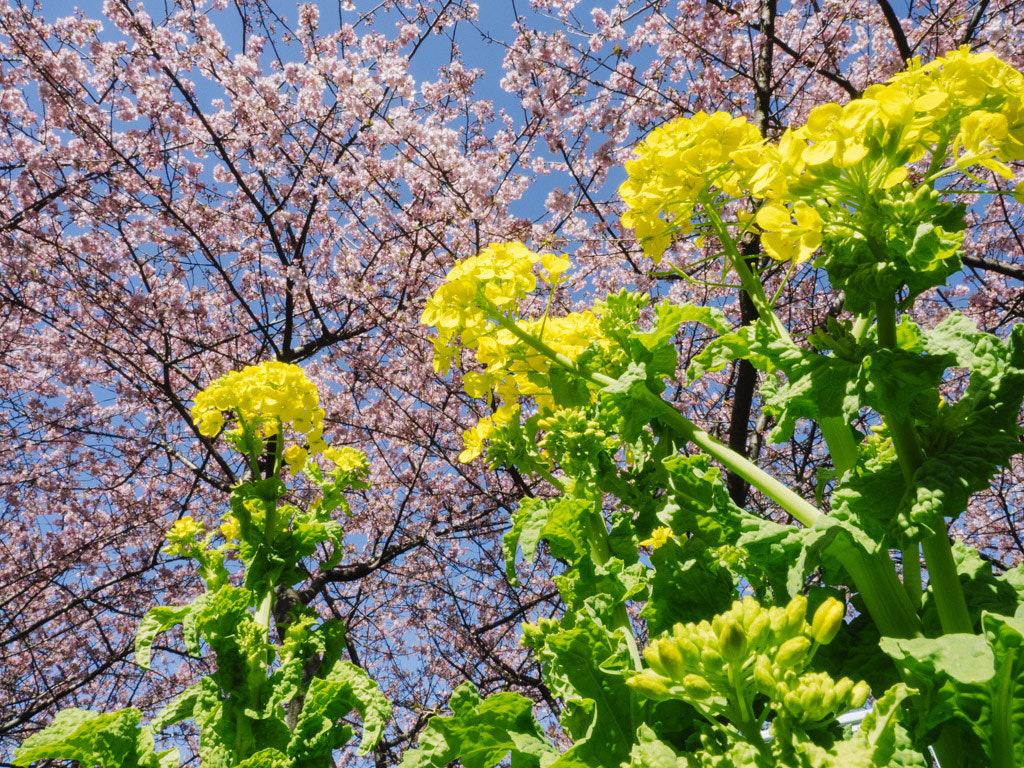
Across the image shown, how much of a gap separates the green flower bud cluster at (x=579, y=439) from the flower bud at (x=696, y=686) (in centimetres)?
61

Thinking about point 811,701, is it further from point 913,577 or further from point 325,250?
point 325,250

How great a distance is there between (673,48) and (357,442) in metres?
5.63

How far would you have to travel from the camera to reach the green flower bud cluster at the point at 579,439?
1364mm

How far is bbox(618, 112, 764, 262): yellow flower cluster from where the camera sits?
1284 millimetres

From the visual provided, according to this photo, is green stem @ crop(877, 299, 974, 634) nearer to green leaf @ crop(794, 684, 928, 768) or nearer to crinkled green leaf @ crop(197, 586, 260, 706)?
green leaf @ crop(794, 684, 928, 768)

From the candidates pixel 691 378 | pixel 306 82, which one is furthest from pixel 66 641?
pixel 691 378

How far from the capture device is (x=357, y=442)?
316 inches

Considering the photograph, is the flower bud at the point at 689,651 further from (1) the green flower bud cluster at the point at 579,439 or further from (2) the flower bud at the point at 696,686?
(1) the green flower bud cluster at the point at 579,439

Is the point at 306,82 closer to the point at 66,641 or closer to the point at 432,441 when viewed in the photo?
the point at 432,441

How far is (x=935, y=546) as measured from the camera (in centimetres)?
102

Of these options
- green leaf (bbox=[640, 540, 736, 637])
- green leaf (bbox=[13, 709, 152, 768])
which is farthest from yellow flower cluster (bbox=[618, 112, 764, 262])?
green leaf (bbox=[13, 709, 152, 768])

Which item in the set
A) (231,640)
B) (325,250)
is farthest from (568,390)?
(325,250)

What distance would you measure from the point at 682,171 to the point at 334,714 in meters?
1.67

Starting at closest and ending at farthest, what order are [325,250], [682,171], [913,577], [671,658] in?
[671,658] < [913,577] < [682,171] < [325,250]
